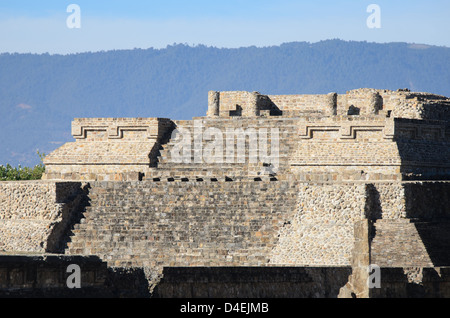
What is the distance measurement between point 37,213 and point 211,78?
155995mm

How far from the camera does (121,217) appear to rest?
32500 millimetres

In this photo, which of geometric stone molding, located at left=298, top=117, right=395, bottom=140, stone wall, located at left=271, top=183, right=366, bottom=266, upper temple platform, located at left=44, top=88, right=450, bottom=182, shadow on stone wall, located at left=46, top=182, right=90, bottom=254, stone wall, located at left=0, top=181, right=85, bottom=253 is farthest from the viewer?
geometric stone molding, located at left=298, top=117, right=395, bottom=140

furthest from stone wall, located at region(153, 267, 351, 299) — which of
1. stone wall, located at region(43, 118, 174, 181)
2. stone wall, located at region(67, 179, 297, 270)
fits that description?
stone wall, located at region(43, 118, 174, 181)

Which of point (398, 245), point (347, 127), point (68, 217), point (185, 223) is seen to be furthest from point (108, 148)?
point (398, 245)

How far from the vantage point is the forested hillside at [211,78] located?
6575 inches

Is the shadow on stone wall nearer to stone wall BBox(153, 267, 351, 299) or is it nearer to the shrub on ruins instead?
stone wall BBox(153, 267, 351, 299)

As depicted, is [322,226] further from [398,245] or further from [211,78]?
[211,78]

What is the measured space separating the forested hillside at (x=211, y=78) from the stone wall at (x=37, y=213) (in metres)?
124

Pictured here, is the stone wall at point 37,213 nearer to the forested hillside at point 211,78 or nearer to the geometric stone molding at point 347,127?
the geometric stone molding at point 347,127

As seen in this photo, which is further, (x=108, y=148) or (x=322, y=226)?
(x=108, y=148)

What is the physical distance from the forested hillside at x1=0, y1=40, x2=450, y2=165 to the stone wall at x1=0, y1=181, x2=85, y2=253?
407ft

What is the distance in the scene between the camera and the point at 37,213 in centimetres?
3328

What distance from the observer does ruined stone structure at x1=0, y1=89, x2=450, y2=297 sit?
28.1 metres

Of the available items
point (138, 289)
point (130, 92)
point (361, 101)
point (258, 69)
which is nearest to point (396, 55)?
point (258, 69)
